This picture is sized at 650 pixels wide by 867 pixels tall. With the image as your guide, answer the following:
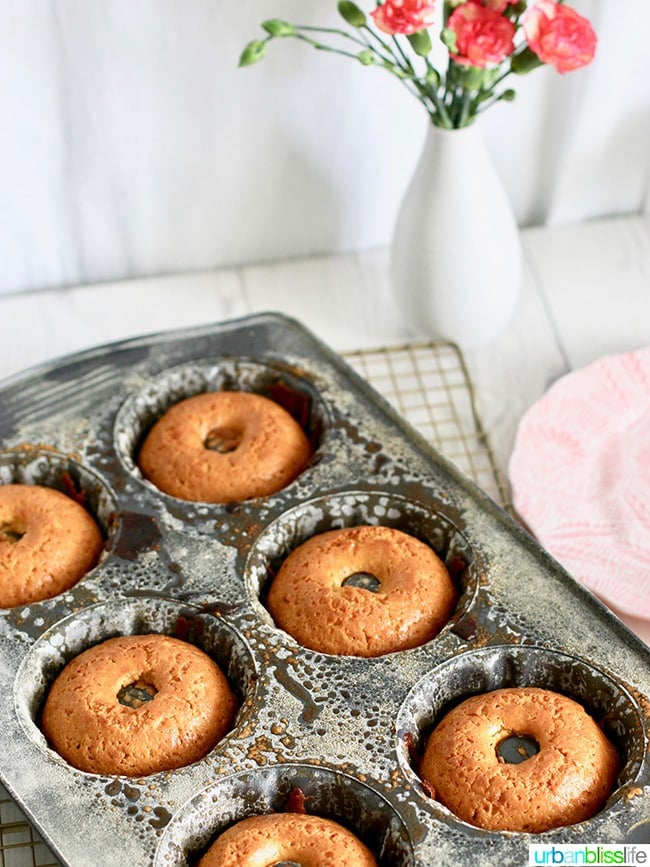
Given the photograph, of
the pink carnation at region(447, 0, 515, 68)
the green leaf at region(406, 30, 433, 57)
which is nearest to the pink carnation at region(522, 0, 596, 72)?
the pink carnation at region(447, 0, 515, 68)

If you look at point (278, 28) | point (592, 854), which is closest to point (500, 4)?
point (278, 28)

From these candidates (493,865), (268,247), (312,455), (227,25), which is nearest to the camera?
(493,865)

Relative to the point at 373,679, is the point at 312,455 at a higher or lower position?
higher

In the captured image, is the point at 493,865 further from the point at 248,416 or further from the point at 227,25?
the point at 227,25

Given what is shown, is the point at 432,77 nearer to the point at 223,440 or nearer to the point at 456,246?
the point at 456,246

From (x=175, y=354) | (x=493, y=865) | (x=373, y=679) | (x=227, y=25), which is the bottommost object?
(x=493, y=865)

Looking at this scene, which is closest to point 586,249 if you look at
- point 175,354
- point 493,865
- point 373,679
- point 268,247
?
point 268,247
